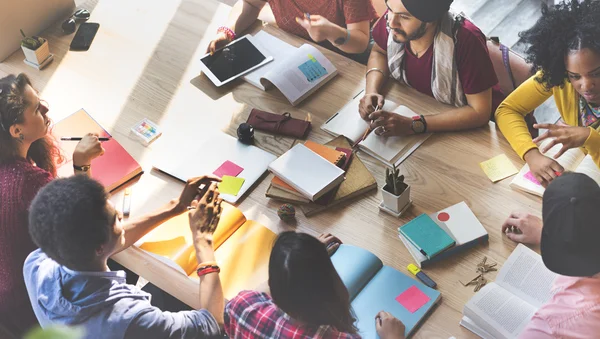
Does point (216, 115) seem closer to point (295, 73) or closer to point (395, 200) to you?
point (295, 73)

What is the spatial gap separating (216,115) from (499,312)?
1.23 meters

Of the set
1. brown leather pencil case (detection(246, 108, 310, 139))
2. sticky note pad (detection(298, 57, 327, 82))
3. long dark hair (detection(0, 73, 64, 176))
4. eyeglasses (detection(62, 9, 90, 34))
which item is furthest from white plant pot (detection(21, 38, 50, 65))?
sticky note pad (detection(298, 57, 327, 82))

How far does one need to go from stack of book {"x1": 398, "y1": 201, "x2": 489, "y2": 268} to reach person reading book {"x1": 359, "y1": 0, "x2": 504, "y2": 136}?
14.9 inches

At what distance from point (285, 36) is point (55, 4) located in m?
1.05

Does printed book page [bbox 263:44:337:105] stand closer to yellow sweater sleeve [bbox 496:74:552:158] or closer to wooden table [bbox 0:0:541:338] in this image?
wooden table [bbox 0:0:541:338]

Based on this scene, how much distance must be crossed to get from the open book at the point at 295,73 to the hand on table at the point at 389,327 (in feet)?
3.24

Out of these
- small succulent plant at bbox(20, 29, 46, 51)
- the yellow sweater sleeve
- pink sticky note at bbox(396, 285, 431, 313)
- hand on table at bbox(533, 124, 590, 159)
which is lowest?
small succulent plant at bbox(20, 29, 46, 51)

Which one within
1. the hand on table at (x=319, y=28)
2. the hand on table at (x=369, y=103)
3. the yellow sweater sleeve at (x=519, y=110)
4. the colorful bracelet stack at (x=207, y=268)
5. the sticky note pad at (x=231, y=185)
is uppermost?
the yellow sweater sleeve at (x=519, y=110)

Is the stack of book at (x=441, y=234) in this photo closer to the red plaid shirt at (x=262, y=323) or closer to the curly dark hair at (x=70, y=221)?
the red plaid shirt at (x=262, y=323)

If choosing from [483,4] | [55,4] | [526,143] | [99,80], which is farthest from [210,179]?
[483,4]

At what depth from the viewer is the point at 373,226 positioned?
1902 millimetres

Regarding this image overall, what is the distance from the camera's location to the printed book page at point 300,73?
2.34 meters

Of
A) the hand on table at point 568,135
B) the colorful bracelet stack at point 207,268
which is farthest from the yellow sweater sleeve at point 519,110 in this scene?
the colorful bracelet stack at point 207,268

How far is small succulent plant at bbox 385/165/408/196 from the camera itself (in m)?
1.86
